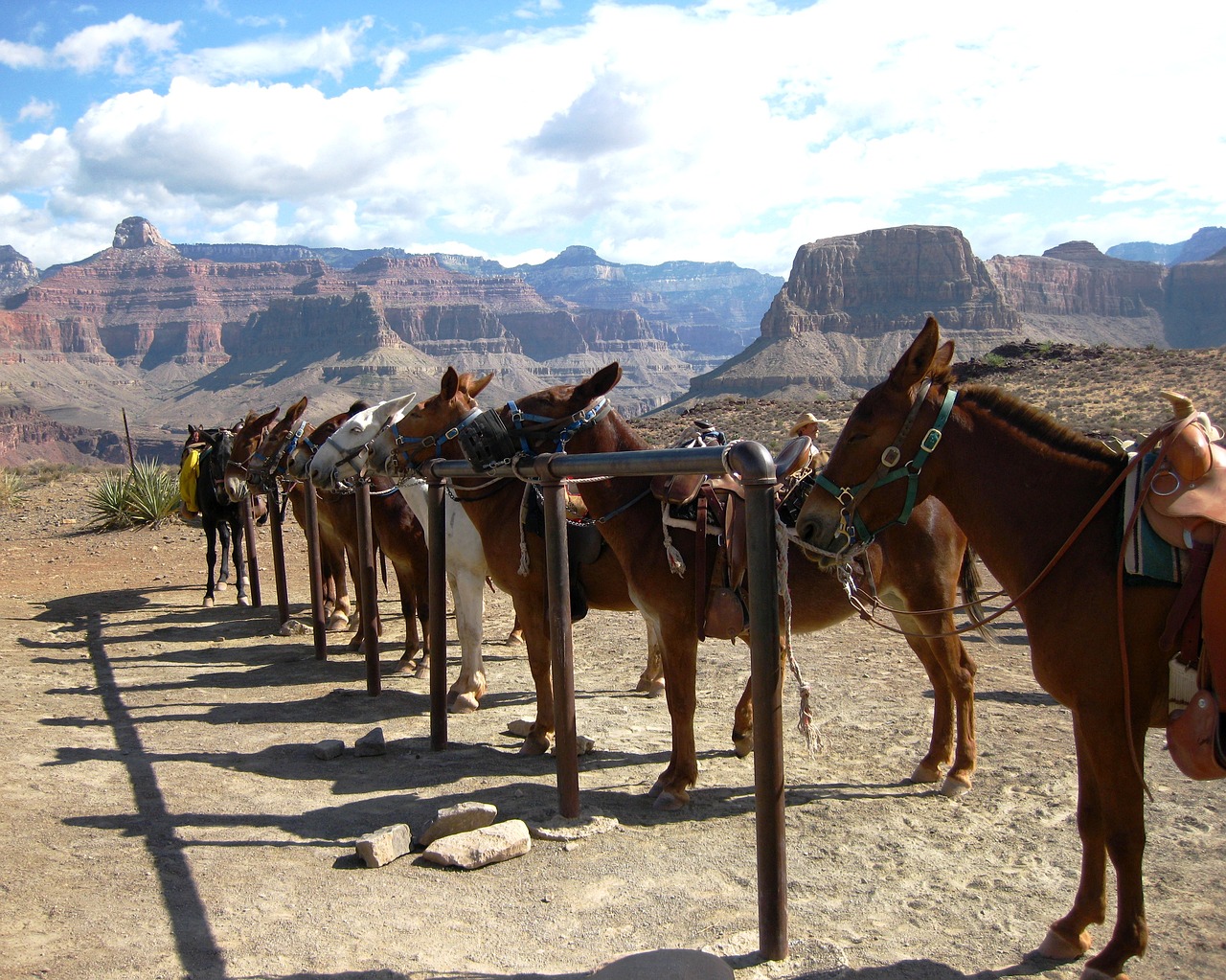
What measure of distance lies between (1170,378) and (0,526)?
4198cm

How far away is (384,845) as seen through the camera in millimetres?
4551

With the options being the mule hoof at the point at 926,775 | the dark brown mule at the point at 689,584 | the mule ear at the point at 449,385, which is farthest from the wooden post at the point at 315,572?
the mule hoof at the point at 926,775

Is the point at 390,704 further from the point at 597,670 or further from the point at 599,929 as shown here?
Result: the point at 599,929

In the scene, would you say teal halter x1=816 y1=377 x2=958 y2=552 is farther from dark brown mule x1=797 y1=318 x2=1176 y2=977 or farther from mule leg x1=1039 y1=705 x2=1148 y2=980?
mule leg x1=1039 y1=705 x2=1148 y2=980

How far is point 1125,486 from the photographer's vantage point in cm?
349

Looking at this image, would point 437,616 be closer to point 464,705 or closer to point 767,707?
point 464,705

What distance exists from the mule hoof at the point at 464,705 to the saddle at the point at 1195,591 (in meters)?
5.19

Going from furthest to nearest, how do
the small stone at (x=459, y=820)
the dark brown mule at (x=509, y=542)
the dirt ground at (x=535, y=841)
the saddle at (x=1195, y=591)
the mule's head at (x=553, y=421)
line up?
1. the dark brown mule at (x=509, y=542)
2. the mule's head at (x=553, y=421)
3. the small stone at (x=459, y=820)
4. the dirt ground at (x=535, y=841)
5. the saddle at (x=1195, y=591)

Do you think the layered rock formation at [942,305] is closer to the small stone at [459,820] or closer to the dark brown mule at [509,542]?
the dark brown mule at [509,542]

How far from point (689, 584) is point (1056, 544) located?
84.2 inches

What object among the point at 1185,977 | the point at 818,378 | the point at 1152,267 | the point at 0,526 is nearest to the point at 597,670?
the point at 1185,977

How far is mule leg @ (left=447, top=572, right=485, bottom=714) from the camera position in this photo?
7551mm

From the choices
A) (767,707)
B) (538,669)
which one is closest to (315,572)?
(538,669)

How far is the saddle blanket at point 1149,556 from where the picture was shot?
10.6ft
